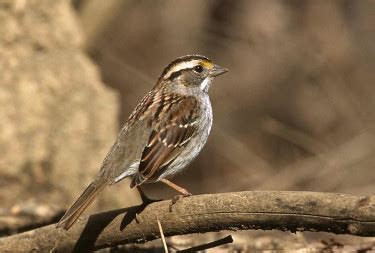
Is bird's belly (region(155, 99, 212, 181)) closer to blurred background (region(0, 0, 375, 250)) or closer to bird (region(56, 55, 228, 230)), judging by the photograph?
bird (region(56, 55, 228, 230))

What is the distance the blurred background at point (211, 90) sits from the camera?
816cm

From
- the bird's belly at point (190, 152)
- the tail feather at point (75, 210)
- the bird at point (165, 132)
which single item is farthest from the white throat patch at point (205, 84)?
the tail feather at point (75, 210)

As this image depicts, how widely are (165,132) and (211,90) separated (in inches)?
257

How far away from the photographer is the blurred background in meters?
8.16

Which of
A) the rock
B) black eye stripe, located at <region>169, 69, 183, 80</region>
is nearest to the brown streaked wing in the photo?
black eye stripe, located at <region>169, 69, 183, 80</region>

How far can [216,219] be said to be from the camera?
501 centimetres

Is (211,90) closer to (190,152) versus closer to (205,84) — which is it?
(205,84)

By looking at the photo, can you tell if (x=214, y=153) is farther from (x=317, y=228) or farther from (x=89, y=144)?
(x=317, y=228)

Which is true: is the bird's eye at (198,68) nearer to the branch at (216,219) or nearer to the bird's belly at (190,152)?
the bird's belly at (190,152)

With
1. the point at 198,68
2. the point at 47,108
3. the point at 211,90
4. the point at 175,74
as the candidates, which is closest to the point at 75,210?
the point at 175,74

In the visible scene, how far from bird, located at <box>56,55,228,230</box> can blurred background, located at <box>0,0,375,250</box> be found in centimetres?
147

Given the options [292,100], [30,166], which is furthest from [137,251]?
[292,100]

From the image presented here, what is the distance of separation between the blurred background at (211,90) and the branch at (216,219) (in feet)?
5.53

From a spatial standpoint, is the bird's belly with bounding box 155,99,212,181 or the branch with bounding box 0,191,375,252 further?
the bird's belly with bounding box 155,99,212,181
